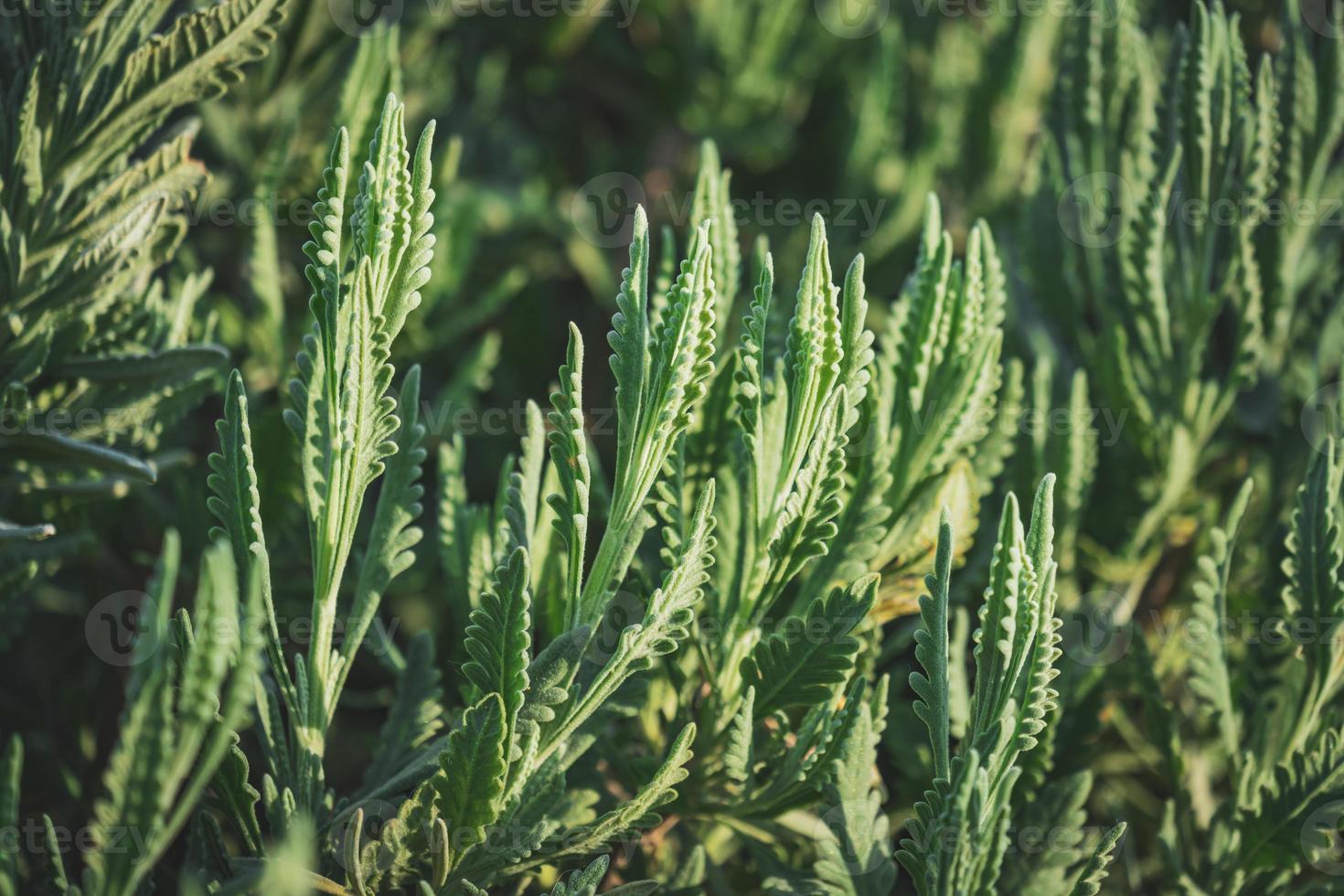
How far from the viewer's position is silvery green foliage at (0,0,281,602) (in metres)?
0.95

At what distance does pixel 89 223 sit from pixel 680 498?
1.91 feet

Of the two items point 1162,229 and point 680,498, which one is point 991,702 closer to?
point 680,498

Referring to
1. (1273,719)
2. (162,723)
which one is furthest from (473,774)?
Result: (1273,719)

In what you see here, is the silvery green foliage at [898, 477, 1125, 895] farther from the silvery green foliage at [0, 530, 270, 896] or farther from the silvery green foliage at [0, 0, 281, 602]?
the silvery green foliage at [0, 0, 281, 602]

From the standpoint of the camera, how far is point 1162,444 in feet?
3.93

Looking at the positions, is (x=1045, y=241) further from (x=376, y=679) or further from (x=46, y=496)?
(x=46, y=496)

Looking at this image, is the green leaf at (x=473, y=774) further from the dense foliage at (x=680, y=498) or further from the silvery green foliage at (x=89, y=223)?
the silvery green foliage at (x=89, y=223)

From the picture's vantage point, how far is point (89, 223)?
99 centimetres

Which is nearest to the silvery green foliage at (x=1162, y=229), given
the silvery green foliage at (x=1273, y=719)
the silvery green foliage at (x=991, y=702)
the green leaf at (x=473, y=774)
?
the silvery green foliage at (x=1273, y=719)

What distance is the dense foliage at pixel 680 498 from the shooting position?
770 mm

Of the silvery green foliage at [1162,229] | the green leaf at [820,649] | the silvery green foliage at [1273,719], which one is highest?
the silvery green foliage at [1162,229]

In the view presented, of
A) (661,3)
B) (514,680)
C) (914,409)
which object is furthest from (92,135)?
(661,3)

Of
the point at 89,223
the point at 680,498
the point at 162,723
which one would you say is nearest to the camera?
the point at 162,723

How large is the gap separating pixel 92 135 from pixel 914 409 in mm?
743
